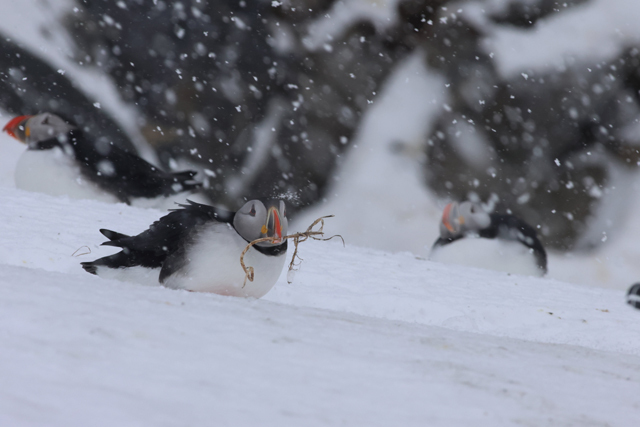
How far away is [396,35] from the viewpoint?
268 inches

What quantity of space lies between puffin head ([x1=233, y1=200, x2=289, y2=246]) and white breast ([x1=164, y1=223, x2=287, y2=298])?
0.04m

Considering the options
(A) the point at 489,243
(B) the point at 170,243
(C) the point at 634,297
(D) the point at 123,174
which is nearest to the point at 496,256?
(A) the point at 489,243

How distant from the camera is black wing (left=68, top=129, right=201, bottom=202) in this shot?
500 cm

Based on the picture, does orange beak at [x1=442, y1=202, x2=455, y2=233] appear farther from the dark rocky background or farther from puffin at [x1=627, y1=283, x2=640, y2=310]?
puffin at [x1=627, y1=283, x2=640, y2=310]

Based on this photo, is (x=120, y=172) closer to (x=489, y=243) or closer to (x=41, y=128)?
(x=41, y=128)

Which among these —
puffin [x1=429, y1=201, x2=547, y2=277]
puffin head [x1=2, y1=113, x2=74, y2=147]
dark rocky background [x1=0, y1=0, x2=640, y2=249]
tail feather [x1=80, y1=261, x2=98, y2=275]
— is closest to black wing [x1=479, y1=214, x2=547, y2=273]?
puffin [x1=429, y1=201, x2=547, y2=277]

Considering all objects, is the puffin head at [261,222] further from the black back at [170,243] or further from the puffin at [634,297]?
the puffin at [634,297]

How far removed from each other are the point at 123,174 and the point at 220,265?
3567 mm

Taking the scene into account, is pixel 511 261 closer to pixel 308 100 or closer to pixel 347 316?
pixel 308 100

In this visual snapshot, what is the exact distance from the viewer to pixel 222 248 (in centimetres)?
191

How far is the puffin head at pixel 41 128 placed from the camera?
5102mm

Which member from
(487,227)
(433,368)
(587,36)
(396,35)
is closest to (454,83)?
(396,35)

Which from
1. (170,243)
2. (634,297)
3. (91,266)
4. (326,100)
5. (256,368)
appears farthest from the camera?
(326,100)

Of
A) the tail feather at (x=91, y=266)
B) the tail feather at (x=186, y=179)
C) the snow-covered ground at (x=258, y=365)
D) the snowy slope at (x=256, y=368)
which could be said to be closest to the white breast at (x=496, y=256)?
the snow-covered ground at (x=258, y=365)
